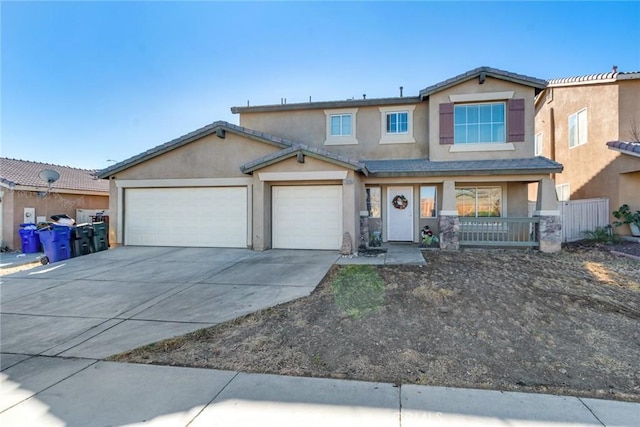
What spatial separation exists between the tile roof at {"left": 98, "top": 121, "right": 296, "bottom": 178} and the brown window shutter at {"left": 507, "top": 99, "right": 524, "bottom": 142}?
8.23 m

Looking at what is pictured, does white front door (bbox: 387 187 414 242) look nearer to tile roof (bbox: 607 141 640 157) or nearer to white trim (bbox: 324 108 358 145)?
white trim (bbox: 324 108 358 145)

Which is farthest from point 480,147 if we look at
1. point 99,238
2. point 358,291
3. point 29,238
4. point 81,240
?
point 29,238

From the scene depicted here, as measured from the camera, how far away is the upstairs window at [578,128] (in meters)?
14.9

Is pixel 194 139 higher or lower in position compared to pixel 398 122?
lower

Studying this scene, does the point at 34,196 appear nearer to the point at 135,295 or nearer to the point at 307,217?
the point at 135,295

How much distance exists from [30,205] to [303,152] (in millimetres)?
13314

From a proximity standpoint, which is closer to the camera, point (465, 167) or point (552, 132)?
point (465, 167)

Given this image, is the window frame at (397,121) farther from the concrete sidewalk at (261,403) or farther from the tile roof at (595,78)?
the concrete sidewalk at (261,403)

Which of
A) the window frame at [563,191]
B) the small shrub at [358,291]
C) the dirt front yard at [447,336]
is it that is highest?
the window frame at [563,191]

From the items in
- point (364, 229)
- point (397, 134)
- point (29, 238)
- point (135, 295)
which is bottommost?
point (135, 295)

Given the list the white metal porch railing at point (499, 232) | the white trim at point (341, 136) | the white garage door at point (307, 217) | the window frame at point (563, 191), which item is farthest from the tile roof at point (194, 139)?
the window frame at point (563, 191)

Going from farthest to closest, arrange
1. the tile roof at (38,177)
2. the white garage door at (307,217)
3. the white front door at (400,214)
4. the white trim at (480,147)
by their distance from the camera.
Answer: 1. the tile roof at (38,177)
2. the white front door at (400,214)
3. the white trim at (480,147)
4. the white garage door at (307,217)

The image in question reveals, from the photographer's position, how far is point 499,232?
1161 cm

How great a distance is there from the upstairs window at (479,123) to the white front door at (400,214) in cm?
283
